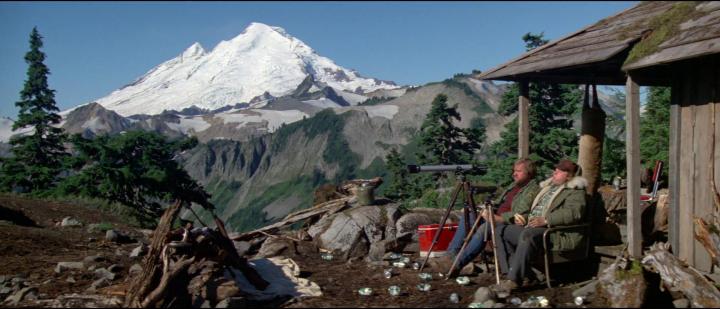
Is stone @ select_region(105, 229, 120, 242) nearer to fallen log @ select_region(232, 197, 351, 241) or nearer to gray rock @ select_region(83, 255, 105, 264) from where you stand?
fallen log @ select_region(232, 197, 351, 241)

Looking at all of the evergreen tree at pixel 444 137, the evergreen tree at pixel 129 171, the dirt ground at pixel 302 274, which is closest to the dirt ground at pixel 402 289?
the dirt ground at pixel 302 274

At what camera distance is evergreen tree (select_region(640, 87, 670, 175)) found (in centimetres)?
1465

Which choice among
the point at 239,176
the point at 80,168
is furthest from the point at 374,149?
the point at 80,168

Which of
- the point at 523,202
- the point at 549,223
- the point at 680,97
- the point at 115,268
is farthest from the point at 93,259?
the point at 680,97

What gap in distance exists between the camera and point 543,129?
21.8 meters

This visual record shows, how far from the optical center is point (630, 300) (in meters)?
6.12

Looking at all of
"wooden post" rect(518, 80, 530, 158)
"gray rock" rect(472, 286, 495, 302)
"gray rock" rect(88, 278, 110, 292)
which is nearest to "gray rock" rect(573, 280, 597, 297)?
"gray rock" rect(472, 286, 495, 302)

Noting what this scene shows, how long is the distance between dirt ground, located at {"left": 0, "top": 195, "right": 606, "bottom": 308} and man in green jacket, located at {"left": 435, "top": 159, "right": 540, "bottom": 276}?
0.31 meters

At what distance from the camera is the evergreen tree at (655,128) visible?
14.6 meters

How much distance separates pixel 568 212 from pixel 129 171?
20456 mm

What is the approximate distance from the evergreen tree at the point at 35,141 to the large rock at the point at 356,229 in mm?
20279

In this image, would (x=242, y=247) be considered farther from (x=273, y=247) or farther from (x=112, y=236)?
(x=112, y=236)

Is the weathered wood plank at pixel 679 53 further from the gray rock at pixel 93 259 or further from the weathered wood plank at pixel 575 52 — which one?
the gray rock at pixel 93 259

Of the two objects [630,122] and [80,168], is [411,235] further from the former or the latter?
[80,168]
